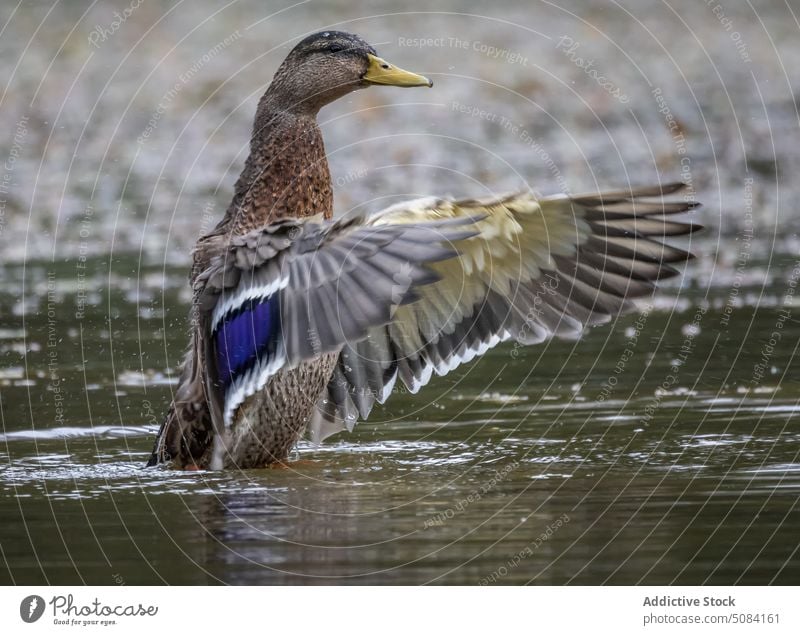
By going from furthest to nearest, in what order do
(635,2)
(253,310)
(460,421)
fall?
1. (635,2)
2. (460,421)
3. (253,310)

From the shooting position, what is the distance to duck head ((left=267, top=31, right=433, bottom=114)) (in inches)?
332

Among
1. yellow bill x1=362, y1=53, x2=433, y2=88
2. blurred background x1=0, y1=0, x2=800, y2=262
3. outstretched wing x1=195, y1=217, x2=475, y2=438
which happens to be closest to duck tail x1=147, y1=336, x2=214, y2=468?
outstretched wing x1=195, y1=217, x2=475, y2=438

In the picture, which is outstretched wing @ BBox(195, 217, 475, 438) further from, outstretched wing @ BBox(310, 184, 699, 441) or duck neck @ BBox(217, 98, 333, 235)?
outstretched wing @ BBox(310, 184, 699, 441)

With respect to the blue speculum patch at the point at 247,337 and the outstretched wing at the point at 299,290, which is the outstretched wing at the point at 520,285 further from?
the blue speculum patch at the point at 247,337

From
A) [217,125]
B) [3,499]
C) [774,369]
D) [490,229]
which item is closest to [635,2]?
[217,125]

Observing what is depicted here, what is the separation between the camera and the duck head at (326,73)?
8.42 meters

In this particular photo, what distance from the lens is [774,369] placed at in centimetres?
931

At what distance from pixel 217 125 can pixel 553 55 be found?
16.2 ft

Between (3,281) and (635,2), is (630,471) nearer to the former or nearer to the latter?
(3,281)
